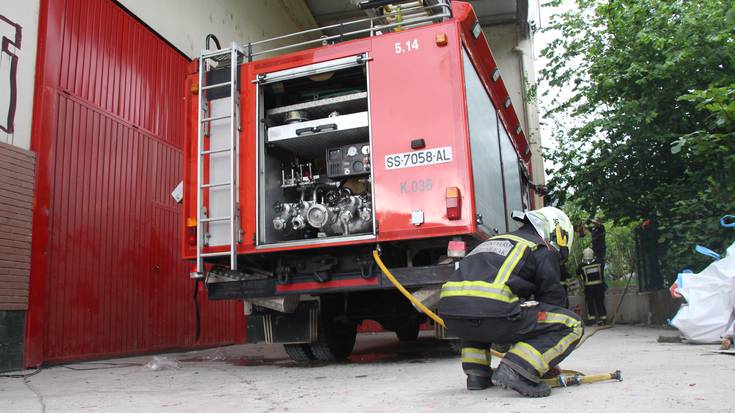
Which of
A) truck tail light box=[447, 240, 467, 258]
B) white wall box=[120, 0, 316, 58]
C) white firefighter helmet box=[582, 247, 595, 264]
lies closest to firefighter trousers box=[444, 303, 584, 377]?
truck tail light box=[447, 240, 467, 258]

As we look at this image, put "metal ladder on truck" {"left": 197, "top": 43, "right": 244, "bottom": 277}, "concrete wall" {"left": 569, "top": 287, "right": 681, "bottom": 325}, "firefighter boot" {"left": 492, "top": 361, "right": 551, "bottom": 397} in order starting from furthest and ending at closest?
1. "concrete wall" {"left": 569, "top": 287, "right": 681, "bottom": 325}
2. "metal ladder on truck" {"left": 197, "top": 43, "right": 244, "bottom": 277}
3. "firefighter boot" {"left": 492, "top": 361, "right": 551, "bottom": 397}

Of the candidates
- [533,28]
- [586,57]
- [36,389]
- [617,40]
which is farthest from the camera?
[533,28]

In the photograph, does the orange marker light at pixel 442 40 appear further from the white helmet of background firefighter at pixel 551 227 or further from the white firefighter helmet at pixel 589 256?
the white firefighter helmet at pixel 589 256

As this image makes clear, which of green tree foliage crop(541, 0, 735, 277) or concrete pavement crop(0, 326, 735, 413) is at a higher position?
green tree foliage crop(541, 0, 735, 277)

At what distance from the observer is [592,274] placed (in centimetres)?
1012

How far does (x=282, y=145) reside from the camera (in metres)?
5.35

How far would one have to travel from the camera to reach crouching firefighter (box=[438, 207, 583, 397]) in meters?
3.06

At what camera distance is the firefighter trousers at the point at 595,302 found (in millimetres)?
9972

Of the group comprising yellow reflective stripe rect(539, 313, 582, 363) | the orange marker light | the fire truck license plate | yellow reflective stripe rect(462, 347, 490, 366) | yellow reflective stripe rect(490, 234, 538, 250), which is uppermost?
the orange marker light

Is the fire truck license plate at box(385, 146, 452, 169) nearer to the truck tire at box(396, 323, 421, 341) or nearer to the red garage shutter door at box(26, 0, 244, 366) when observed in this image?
the truck tire at box(396, 323, 421, 341)

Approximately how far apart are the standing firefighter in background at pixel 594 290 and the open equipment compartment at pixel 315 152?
6.47 meters

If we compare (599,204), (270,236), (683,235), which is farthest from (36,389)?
(599,204)

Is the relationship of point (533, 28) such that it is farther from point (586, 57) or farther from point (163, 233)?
point (163, 233)

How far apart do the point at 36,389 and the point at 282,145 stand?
2.73 m
